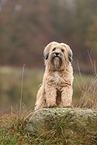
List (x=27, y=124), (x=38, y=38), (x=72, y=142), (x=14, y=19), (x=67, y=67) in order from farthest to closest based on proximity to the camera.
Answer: (x=38, y=38) < (x=14, y=19) < (x=67, y=67) < (x=27, y=124) < (x=72, y=142)

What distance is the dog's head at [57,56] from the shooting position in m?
5.40

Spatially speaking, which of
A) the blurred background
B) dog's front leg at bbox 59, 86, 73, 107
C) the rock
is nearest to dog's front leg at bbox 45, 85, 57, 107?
dog's front leg at bbox 59, 86, 73, 107

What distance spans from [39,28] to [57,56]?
29.1 m

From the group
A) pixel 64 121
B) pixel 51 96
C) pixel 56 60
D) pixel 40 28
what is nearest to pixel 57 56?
pixel 56 60

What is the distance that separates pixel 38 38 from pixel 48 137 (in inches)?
1166

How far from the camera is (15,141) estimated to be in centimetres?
494

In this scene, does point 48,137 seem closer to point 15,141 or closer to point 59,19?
point 15,141

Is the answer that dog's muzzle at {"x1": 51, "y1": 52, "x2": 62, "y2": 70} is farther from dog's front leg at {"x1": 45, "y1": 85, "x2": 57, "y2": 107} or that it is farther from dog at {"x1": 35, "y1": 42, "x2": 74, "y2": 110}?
dog's front leg at {"x1": 45, "y1": 85, "x2": 57, "y2": 107}

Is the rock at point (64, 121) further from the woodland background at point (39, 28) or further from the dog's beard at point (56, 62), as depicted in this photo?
the woodland background at point (39, 28)

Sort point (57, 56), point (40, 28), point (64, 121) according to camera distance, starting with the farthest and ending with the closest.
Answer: point (40, 28)
point (57, 56)
point (64, 121)

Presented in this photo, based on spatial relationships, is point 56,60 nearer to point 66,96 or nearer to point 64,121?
point 66,96

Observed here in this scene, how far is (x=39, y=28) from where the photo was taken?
34.0 m

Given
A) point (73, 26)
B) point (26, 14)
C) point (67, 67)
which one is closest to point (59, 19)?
point (73, 26)

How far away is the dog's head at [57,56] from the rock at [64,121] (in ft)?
3.09
